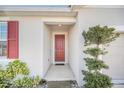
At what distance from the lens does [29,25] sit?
386 inches

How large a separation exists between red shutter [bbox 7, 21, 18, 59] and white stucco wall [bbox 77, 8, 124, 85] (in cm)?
313

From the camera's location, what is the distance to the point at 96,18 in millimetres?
8789

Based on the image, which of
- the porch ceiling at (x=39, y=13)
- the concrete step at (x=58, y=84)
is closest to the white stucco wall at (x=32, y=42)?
the porch ceiling at (x=39, y=13)

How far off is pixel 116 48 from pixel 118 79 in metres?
1.49

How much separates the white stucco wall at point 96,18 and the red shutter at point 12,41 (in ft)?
10.3

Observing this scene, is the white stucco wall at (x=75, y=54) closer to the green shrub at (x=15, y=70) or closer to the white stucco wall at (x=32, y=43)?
the white stucco wall at (x=32, y=43)

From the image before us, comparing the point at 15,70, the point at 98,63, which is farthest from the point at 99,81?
the point at 15,70

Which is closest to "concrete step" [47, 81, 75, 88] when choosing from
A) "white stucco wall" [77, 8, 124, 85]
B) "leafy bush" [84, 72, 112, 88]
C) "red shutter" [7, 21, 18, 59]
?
"white stucco wall" [77, 8, 124, 85]

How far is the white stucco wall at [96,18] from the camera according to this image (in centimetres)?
876

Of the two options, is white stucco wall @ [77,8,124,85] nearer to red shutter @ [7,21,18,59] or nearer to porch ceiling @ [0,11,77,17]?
porch ceiling @ [0,11,77,17]

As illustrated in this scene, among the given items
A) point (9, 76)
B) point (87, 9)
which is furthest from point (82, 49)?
point (9, 76)
